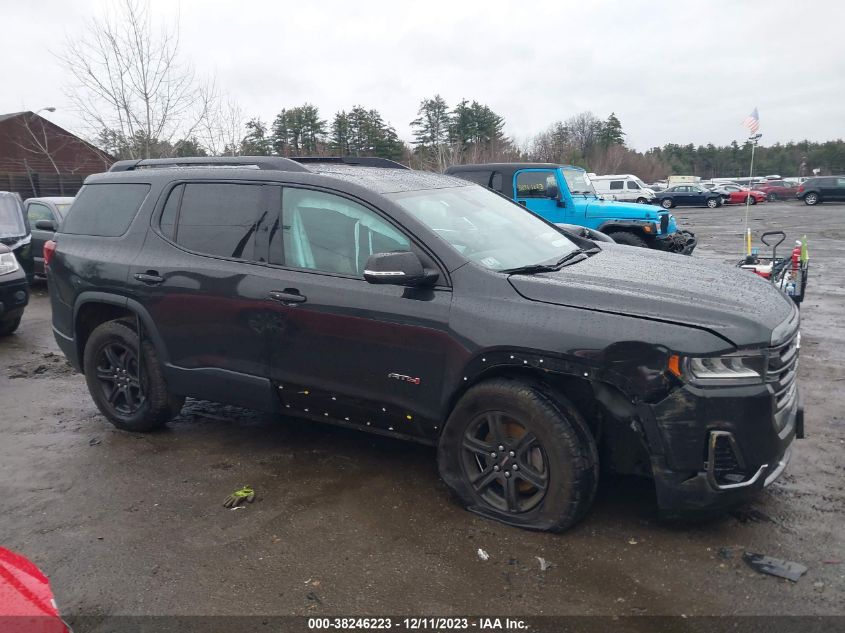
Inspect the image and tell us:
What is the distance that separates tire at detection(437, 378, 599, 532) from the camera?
3355mm

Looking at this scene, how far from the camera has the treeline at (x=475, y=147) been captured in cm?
3042

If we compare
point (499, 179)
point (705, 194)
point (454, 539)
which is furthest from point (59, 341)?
point (705, 194)

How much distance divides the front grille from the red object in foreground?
294cm

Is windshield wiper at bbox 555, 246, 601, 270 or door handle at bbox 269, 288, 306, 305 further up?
windshield wiper at bbox 555, 246, 601, 270

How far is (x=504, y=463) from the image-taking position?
3.56 metres

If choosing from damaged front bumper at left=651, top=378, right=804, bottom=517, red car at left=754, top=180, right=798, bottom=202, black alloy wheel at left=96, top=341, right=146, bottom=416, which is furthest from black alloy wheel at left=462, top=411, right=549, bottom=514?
red car at left=754, top=180, right=798, bottom=202

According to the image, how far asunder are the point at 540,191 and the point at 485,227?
7.90 meters

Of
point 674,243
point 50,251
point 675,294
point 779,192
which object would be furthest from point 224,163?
point 779,192

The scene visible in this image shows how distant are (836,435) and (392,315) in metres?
3.22

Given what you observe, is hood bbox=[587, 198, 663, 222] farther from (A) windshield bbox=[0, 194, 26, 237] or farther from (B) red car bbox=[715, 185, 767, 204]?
(B) red car bbox=[715, 185, 767, 204]

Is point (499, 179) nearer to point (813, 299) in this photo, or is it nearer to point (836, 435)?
point (813, 299)

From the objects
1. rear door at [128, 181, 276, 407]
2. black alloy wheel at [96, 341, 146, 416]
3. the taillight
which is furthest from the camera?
the taillight

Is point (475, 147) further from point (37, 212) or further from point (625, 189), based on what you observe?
point (37, 212)

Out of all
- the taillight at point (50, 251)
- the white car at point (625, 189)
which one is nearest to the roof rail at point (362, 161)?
the taillight at point (50, 251)
